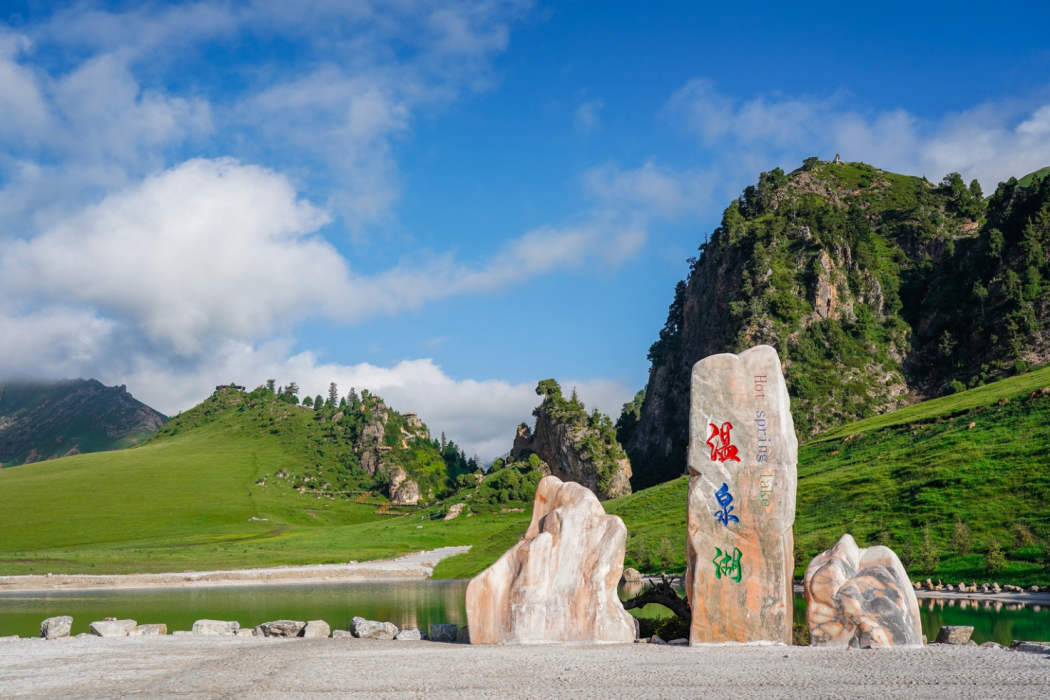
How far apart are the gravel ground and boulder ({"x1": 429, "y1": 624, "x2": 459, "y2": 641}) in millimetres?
3275

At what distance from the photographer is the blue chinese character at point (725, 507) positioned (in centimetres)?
1988

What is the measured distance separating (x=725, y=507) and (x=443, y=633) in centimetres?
990

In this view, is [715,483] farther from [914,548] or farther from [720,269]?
[720,269]

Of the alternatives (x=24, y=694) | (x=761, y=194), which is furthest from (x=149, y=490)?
(x=24, y=694)

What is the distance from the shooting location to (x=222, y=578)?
6831cm

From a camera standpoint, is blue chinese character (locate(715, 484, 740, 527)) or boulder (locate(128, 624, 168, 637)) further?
boulder (locate(128, 624, 168, 637))

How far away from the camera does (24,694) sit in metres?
15.6

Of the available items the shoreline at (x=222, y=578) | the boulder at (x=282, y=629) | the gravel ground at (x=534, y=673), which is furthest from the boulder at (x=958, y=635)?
the shoreline at (x=222, y=578)

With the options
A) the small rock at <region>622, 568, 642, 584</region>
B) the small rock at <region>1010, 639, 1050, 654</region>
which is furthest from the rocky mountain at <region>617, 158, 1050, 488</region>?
the small rock at <region>1010, 639, 1050, 654</region>

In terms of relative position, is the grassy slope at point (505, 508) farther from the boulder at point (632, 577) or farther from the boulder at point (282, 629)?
the boulder at point (282, 629)

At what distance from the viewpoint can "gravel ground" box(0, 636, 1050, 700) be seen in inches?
555

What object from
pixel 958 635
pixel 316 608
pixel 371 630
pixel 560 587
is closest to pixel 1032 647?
pixel 958 635

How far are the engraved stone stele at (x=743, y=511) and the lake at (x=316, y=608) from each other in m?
8.15

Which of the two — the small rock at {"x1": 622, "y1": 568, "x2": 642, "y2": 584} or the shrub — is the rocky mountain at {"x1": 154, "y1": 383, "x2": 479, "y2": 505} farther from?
the shrub
